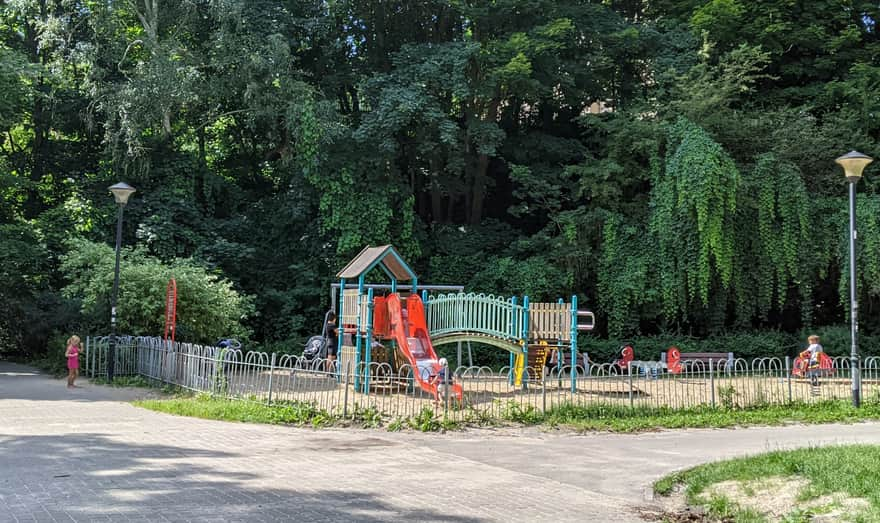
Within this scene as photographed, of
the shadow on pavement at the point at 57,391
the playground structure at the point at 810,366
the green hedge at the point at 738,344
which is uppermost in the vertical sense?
the green hedge at the point at 738,344

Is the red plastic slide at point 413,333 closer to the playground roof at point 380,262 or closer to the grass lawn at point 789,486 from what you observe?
the playground roof at point 380,262

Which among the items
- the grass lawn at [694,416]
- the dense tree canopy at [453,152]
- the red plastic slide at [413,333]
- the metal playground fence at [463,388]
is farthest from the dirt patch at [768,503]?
the dense tree canopy at [453,152]

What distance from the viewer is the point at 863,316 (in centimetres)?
2720

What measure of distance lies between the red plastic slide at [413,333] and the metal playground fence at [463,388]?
1.37 feet

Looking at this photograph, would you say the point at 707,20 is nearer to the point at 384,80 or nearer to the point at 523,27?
the point at 523,27

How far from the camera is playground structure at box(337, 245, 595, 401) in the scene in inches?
679

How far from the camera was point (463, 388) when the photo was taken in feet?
52.6

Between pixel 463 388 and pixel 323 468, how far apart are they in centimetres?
714

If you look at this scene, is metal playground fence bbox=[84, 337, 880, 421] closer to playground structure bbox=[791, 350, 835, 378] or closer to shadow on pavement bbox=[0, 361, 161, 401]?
playground structure bbox=[791, 350, 835, 378]

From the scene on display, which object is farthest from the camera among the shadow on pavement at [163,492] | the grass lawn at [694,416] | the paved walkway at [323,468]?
the grass lawn at [694,416]

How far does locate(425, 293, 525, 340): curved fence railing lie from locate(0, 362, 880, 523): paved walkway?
5.80 metres

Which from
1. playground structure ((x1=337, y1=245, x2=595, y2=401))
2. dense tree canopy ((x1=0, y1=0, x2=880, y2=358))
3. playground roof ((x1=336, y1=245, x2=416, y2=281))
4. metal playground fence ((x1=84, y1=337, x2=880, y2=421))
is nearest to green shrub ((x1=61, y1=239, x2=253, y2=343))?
dense tree canopy ((x1=0, y1=0, x2=880, y2=358))

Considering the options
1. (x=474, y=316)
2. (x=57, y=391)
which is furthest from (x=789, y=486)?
(x=57, y=391)

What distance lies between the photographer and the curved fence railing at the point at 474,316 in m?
18.4
